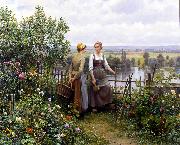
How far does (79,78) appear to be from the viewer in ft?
35.9

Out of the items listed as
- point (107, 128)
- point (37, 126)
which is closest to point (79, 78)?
point (107, 128)

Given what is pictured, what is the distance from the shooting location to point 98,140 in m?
9.44

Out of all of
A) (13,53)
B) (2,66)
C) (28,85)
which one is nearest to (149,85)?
(28,85)

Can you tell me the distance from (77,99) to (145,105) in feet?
5.35

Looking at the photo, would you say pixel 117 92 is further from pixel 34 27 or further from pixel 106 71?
pixel 34 27

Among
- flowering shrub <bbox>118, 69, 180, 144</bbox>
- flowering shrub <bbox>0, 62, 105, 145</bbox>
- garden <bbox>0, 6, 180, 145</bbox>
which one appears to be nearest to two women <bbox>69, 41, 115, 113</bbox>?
garden <bbox>0, 6, 180, 145</bbox>

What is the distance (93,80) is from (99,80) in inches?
7.3

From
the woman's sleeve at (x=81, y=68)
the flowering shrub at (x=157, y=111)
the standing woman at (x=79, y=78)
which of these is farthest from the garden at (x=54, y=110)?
the woman's sleeve at (x=81, y=68)

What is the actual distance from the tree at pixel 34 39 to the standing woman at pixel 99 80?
2.64 m

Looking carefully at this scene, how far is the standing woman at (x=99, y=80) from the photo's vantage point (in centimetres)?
1129

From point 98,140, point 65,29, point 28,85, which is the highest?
point 65,29

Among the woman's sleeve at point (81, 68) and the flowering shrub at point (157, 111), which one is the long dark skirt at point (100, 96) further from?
the woman's sleeve at point (81, 68)

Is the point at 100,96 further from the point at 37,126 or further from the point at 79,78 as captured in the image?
the point at 37,126

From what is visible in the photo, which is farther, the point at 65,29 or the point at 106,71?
the point at 65,29
